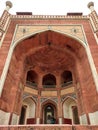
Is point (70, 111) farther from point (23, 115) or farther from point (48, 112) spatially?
point (23, 115)

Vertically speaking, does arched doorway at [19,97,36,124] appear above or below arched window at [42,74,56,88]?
below

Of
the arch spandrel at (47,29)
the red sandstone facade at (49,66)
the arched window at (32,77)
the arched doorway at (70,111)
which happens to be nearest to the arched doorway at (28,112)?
the red sandstone facade at (49,66)

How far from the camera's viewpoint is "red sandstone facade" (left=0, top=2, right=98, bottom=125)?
8.67 meters

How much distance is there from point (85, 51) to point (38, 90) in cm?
549

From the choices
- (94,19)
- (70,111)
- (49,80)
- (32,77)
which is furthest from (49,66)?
(94,19)

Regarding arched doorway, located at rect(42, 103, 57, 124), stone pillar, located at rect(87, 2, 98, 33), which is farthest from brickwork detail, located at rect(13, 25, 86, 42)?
arched doorway, located at rect(42, 103, 57, 124)

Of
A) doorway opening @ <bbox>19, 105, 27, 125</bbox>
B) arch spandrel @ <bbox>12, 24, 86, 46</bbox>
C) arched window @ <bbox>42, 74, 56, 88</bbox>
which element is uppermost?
arch spandrel @ <bbox>12, 24, 86, 46</bbox>

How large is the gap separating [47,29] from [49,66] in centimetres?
379

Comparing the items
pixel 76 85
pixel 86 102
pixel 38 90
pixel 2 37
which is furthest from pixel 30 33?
pixel 86 102

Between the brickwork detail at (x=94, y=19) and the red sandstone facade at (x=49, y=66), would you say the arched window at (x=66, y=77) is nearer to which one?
the red sandstone facade at (x=49, y=66)

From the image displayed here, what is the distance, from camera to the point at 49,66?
1303 cm

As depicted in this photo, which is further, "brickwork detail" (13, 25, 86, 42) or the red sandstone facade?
"brickwork detail" (13, 25, 86, 42)

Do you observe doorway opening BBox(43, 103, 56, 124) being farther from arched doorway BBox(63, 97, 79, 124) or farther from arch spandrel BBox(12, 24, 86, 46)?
arch spandrel BBox(12, 24, 86, 46)

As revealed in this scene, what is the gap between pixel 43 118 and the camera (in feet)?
35.1
